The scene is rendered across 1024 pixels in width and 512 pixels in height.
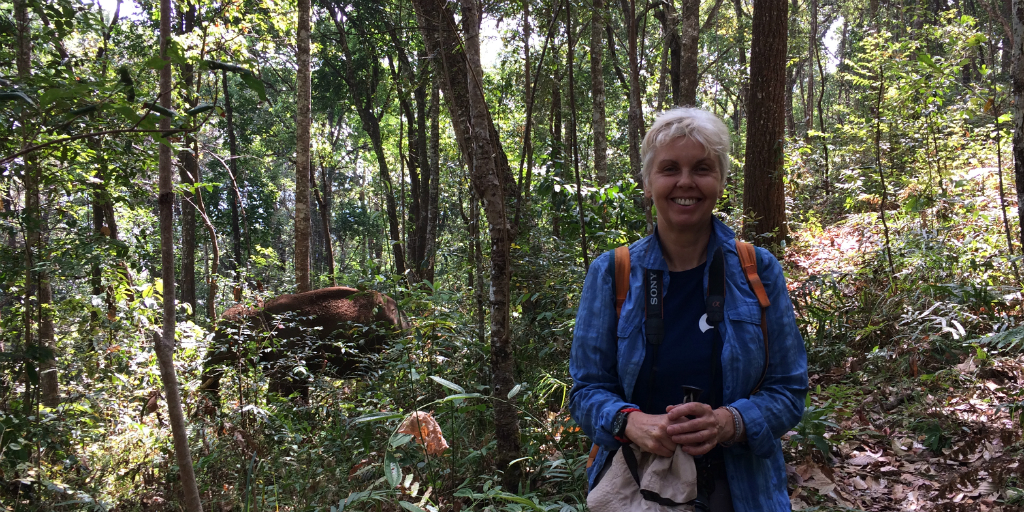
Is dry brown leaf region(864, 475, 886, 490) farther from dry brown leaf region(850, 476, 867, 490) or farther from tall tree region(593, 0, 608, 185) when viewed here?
tall tree region(593, 0, 608, 185)

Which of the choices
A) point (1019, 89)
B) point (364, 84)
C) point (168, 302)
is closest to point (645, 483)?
point (168, 302)

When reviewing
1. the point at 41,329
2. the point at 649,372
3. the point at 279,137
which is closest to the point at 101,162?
the point at 41,329

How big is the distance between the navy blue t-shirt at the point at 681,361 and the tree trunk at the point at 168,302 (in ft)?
6.83

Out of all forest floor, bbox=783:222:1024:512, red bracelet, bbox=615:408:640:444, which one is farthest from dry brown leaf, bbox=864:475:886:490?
red bracelet, bbox=615:408:640:444

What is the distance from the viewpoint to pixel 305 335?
7250mm

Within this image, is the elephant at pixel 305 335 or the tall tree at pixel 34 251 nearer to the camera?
the tall tree at pixel 34 251

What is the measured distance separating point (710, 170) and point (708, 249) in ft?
A: 0.81

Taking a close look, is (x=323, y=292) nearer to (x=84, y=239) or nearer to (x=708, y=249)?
(x=84, y=239)

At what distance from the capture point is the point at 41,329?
15.6 ft

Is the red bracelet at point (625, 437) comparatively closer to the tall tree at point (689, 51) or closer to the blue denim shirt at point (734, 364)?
the blue denim shirt at point (734, 364)

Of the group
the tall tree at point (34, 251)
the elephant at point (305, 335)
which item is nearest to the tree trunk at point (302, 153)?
the elephant at point (305, 335)

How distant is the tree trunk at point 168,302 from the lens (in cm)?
274

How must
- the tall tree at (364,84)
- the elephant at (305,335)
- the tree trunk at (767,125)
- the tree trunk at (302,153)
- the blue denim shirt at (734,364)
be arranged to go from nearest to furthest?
the blue denim shirt at (734,364), the elephant at (305,335), the tree trunk at (767,125), the tree trunk at (302,153), the tall tree at (364,84)

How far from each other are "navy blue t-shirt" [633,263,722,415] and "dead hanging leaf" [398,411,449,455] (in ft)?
4.15
